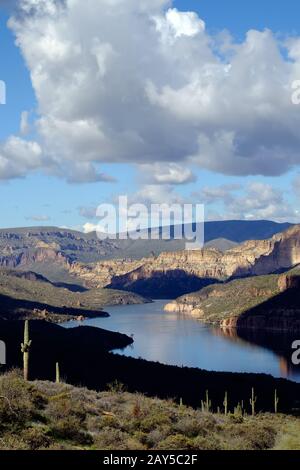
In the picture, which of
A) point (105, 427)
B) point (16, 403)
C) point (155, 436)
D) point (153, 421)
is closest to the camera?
point (16, 403)

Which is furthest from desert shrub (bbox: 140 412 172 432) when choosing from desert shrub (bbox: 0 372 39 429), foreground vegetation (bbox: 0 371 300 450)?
desert shrub (bbox: 0 372 39 429)

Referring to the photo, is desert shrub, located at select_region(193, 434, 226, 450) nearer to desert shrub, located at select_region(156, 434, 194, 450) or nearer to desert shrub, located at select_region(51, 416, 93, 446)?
desert shrub, located at select_region(156, 434, 194, 450)

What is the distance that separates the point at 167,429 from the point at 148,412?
3496 millimetres

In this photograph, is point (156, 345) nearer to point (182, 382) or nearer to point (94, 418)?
point (182, 382)

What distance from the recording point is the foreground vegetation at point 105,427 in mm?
27016

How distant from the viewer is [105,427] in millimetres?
29484

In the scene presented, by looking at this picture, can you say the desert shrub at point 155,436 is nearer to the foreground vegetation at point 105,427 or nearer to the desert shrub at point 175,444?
the foreground vegetation at point 105,427

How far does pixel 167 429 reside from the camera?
30016mm

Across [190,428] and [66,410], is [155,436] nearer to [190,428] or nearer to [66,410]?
[190,428]

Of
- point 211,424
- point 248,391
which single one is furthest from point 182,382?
point 211,424

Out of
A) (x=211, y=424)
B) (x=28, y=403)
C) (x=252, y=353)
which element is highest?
(x=28, y=403)

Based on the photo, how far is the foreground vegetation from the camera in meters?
27.0

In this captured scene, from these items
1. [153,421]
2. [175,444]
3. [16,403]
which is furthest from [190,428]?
[16,403]
